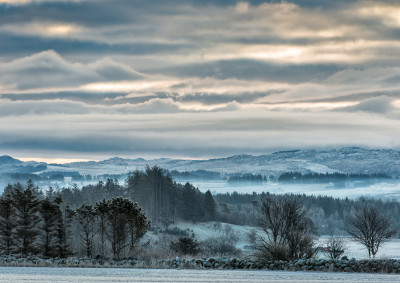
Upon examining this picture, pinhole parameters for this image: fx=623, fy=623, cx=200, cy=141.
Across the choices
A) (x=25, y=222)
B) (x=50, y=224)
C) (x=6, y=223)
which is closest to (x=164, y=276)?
(x=50, y=224)

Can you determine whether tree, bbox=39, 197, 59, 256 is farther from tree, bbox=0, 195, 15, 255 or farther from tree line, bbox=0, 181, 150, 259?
tree, bbox=0, 195, 15, 255

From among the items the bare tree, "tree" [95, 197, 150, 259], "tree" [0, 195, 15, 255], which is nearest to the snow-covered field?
the bare tree

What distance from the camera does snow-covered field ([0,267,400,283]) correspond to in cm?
3281

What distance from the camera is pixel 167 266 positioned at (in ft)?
137

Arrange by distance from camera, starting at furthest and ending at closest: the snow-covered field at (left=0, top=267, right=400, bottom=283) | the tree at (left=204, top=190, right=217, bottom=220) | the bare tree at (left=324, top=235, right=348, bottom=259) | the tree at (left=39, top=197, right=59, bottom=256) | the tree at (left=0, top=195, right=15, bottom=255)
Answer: the tree at (left=204, top=190, right=217, bottom=220), the bare tree at (left=324, top=235, right=348, bottom=259), the tree at (left=39, top=197, right=59, bottom=256), the tree at (left=0, top=195, right=15, bottom=255), the snow-covered field at (left=0, top=267, right=400, bottom=283)

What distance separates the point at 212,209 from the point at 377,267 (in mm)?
142571

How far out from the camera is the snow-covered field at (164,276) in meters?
32.8

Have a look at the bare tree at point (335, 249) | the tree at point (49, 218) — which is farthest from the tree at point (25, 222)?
the bare tree at point (335, 249)

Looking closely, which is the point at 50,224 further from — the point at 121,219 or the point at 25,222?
the point at 121,219

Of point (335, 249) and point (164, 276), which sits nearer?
point (164, 276)

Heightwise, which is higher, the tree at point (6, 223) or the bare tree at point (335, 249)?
the tree at point (6, 223)

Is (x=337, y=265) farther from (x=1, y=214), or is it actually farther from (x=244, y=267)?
(x=1, y=214)

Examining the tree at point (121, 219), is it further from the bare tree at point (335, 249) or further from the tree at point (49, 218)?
the bare tree at point (335, 249)

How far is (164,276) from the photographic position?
3497cm
